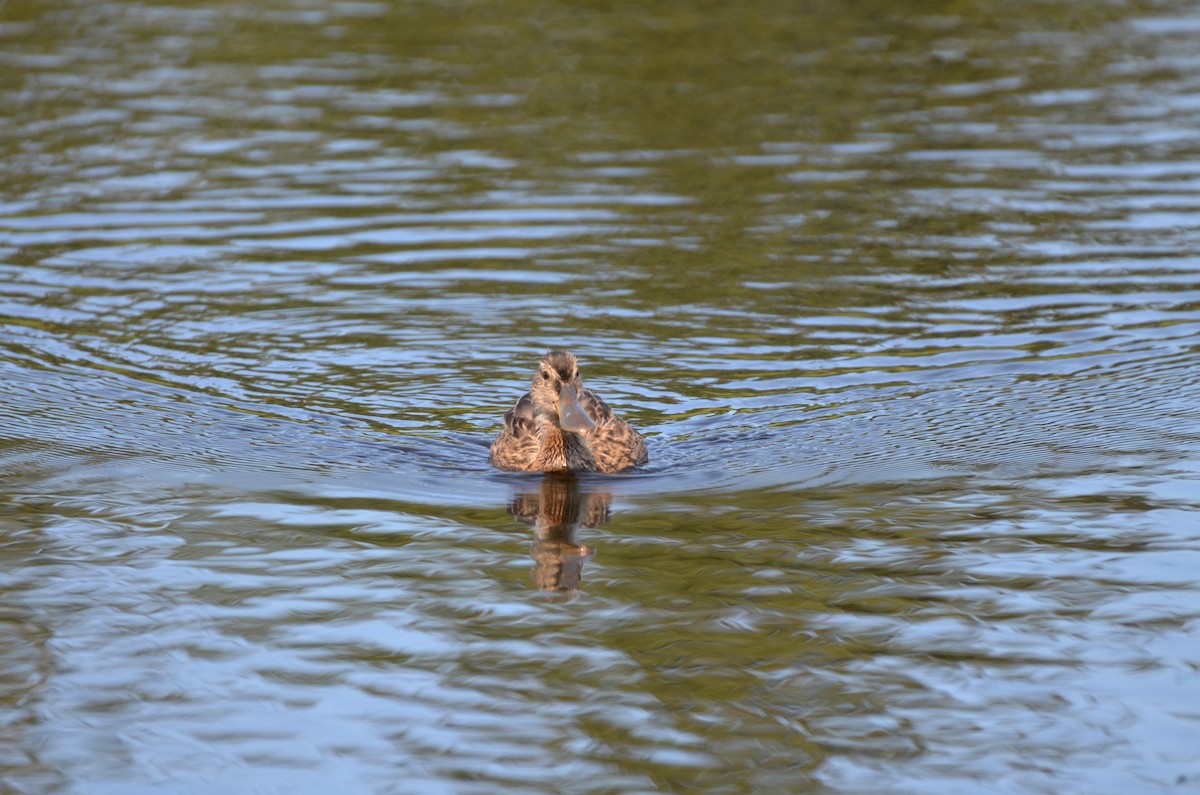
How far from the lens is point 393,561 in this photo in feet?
27.0

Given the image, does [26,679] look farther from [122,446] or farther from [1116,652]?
[1116,652]

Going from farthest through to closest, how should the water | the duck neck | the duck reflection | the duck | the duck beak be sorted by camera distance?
the duck neck, the duck, the duck beak, the duck reflection, the water

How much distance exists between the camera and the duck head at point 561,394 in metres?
9.70

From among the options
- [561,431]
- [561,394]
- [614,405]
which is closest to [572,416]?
[561,394]

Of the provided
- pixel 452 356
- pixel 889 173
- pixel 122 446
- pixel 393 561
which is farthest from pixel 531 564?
pixel 889 173

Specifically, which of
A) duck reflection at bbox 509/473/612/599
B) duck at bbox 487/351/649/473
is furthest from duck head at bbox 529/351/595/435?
duck reflection at bbox 509/473/612/599

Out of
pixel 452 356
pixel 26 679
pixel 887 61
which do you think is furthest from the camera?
pixel 887 61

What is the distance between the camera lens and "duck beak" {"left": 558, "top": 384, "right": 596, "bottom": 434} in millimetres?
9648

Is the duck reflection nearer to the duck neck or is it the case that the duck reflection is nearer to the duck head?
the duck neck

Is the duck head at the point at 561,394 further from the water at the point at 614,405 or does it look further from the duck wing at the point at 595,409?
the water at the point at 614,405

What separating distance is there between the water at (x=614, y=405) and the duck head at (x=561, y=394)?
0.38m

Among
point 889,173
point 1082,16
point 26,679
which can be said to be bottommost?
point 26,679

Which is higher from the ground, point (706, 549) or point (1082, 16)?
point (1082, 16)

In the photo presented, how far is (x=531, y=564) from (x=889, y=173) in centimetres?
876
